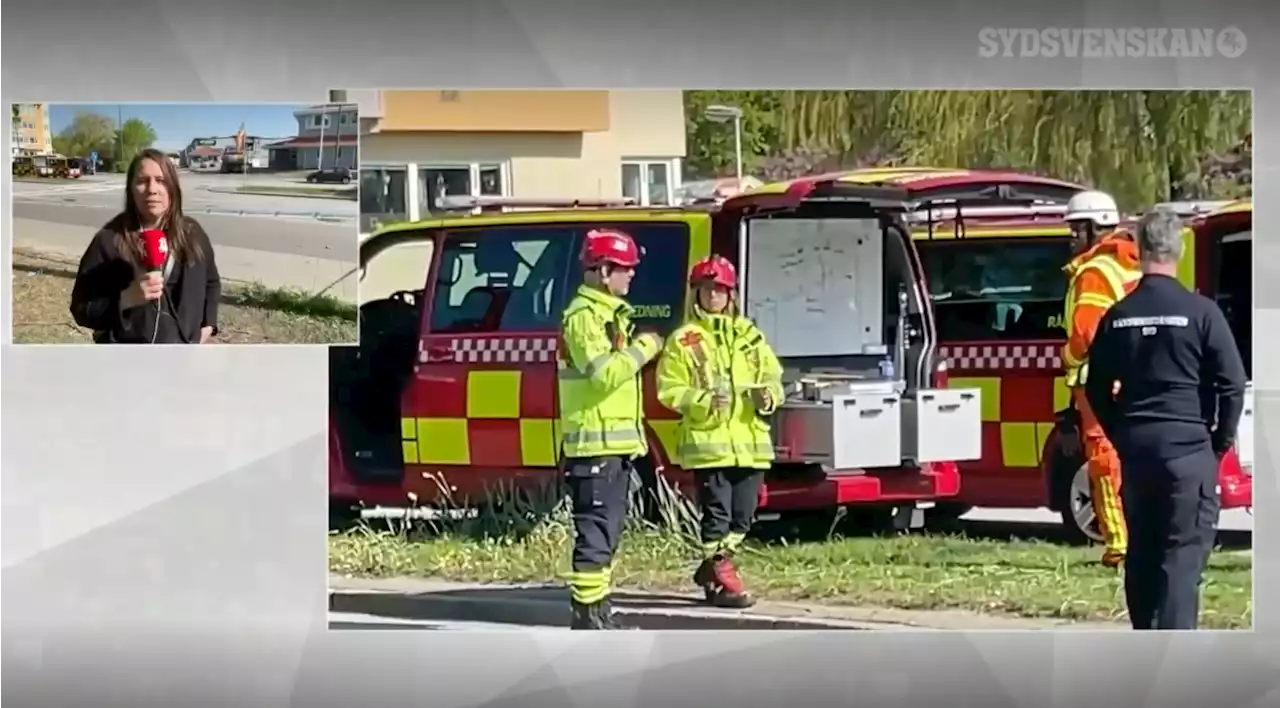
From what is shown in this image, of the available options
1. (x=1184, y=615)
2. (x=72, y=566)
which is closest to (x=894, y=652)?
(x=1184, y=615)

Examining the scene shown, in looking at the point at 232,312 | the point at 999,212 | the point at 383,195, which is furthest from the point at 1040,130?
the point at 232,312

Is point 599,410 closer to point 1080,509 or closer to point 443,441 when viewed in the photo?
point 443,441

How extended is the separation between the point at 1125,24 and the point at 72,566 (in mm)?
3725

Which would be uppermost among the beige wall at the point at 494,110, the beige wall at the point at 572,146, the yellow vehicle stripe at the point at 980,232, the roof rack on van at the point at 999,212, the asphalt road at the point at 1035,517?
the beige wall at the point at 494,110

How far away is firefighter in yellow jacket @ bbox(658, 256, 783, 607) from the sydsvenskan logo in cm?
111

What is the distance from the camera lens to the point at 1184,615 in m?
6.88

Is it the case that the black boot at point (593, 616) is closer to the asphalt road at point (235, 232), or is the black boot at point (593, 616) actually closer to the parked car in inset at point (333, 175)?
the asphalt road at point (235, 232)

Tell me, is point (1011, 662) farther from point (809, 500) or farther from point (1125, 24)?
point (1125, 24)

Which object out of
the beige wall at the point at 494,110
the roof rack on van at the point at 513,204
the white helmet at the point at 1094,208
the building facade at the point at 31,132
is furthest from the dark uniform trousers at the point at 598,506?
the building facade at the point at 31,132

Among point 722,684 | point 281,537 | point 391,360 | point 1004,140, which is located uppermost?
point 1004,140

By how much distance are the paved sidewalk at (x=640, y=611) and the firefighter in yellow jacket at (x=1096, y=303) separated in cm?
36

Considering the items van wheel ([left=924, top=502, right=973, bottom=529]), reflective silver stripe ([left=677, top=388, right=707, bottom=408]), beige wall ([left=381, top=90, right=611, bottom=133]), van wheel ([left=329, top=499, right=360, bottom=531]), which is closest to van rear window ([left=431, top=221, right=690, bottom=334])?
reflective silver stripe ([left=677, top=388, right=707, bottom=408])

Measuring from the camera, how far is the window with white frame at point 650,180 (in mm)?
6793

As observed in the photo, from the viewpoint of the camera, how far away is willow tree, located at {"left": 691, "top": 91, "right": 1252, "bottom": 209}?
22.2 feet
